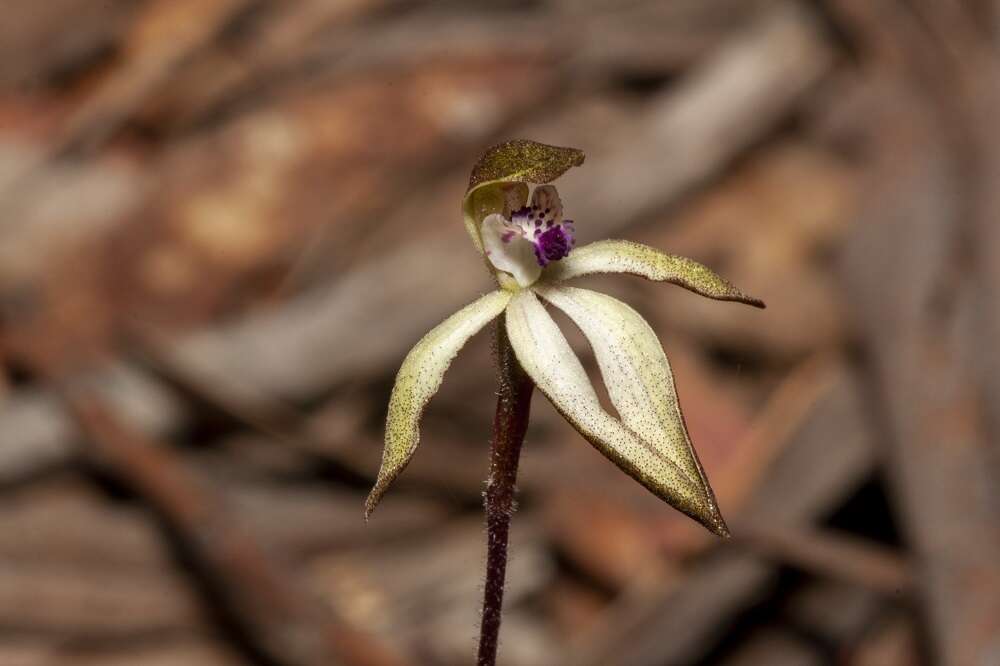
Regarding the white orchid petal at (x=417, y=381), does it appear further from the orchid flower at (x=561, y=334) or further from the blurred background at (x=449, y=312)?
the blurred background at (x=449, y=312)

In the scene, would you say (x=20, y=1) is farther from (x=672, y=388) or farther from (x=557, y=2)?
(x=672, y=388)

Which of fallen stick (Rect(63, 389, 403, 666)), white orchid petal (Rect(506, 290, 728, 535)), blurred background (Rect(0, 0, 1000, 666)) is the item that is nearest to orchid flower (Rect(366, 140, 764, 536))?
white orchid petal (Rect(506, 290, 728, 535))

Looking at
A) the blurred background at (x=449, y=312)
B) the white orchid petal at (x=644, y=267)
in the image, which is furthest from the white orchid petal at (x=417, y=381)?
the blurred background at (x=449, y=312)

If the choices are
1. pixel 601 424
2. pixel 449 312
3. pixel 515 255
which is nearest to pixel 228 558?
pixel 449 312

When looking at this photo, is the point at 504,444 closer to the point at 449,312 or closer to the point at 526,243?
the point at 526,243

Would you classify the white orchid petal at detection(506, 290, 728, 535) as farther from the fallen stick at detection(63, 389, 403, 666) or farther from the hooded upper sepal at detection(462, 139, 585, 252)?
the fallen stick at detection(63, 389, 403, 666)

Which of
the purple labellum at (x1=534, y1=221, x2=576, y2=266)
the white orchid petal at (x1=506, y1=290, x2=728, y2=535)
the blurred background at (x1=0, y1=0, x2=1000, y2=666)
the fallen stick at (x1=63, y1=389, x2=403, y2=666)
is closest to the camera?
the white orchid petal at (x1=506, y1=290, x2=728, y2=535)

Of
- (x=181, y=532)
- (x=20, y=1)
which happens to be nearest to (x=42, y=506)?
(x=181, y=532)
